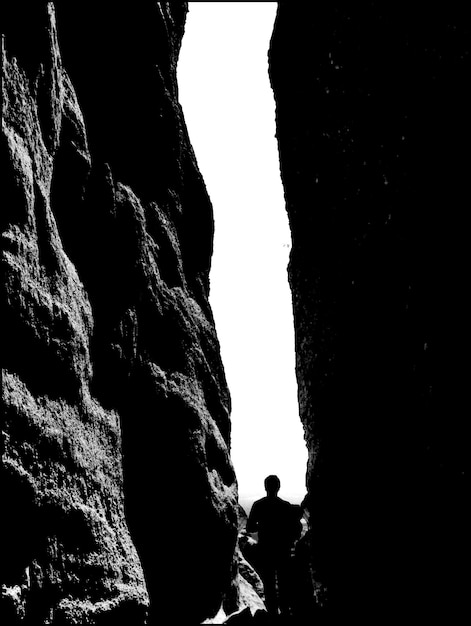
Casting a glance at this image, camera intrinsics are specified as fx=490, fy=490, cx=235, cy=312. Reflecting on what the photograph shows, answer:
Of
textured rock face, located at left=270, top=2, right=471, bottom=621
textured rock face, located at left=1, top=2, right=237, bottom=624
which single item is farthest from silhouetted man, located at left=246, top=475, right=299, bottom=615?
textured rock face, located at left=270, top=2, right=471, bottom=621

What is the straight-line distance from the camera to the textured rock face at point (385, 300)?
2.82 m

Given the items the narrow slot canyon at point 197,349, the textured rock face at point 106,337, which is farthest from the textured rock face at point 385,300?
the textured rock face at point 106,337

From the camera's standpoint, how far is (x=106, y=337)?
512cm

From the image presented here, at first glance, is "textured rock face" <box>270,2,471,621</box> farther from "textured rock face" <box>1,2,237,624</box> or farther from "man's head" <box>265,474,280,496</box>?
"textured rock face" <box>1,2,237,624</box>

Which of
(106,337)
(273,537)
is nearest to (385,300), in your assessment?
(106,337)

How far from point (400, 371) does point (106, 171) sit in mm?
4245

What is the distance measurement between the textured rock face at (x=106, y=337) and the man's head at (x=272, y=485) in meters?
0.89

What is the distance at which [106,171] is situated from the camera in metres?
5.86

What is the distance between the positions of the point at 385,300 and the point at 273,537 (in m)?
3.27

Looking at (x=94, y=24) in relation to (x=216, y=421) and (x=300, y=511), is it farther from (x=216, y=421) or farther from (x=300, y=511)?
(x=300, y=511)

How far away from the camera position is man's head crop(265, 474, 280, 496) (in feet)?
18.1

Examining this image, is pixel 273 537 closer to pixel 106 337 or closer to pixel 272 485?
pixel 272 485

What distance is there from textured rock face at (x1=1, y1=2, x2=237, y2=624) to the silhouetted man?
75 cm

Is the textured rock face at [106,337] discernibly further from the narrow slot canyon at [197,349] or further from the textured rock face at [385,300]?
the textured rock face at [385,300]
